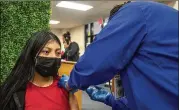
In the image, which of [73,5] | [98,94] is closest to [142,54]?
[98,94]

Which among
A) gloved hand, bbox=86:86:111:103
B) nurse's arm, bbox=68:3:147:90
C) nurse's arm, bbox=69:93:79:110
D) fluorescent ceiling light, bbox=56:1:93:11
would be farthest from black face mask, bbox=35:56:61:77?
fluorescent ceiling light, bbox=56:1:93:11

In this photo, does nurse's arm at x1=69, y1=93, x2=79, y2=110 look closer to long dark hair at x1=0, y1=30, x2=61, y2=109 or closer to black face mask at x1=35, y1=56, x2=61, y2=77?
black face mask at x1=35, y1=56, x2=61, y2=77

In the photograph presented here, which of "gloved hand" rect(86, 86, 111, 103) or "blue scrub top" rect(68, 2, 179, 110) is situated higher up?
"blue scrub top" rect(68, 2, 179, 110)

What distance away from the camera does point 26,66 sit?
6.10ft

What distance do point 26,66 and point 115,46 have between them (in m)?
0.95

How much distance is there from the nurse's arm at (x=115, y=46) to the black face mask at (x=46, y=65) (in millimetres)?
689

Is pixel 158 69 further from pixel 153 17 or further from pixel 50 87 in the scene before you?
pixel 50 87

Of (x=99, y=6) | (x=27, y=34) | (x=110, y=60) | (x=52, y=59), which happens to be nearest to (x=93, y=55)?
(x=110, y=60)

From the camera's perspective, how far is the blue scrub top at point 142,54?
1062mm

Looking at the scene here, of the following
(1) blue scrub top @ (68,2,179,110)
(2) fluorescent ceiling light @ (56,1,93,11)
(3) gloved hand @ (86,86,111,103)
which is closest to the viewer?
(1) blue scrub top @ (68,2,179,110)

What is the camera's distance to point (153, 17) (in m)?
1.09

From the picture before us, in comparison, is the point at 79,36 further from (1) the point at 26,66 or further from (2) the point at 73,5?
(1) the point at 26,66

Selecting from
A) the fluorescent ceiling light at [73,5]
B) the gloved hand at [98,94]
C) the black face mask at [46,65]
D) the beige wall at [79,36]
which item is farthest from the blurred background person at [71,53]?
the beige wall at [79,36]

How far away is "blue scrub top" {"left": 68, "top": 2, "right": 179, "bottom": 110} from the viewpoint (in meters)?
1.06
